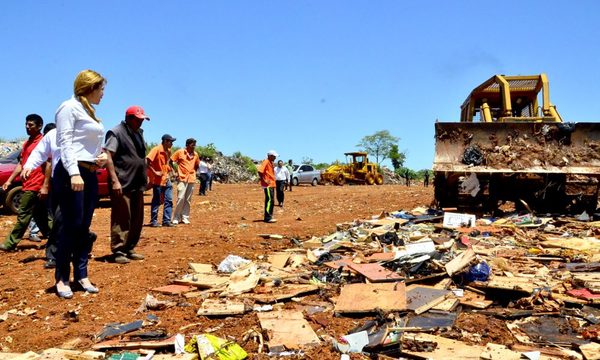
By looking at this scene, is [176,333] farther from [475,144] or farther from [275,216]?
[275,216]

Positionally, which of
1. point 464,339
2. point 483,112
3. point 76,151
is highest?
point 483,112

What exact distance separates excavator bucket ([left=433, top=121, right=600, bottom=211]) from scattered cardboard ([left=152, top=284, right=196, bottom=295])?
6476mm

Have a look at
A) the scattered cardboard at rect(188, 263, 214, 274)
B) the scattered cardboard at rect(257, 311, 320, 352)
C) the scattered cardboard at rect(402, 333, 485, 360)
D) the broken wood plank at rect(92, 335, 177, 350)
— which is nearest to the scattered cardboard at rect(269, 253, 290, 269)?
the scattered cardboard at rect(188, 263, 214, 274)

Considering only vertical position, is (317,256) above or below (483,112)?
below

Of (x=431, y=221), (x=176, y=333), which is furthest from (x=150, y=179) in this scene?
(x=176, y=333)

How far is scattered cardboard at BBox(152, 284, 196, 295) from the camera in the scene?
15.4ft

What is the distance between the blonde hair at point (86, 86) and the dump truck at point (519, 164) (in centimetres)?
726

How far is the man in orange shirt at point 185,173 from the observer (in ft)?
32.5

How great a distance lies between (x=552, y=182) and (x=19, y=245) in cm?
915

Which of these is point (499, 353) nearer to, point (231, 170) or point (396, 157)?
point (231, 170)

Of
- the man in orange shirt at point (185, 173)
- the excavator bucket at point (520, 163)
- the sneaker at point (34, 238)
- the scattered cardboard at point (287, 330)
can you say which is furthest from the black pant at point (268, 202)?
the scattered cardboard at point (287, 330)

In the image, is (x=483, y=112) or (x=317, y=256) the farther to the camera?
(x=483, y=112)

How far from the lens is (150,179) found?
9.33 metres

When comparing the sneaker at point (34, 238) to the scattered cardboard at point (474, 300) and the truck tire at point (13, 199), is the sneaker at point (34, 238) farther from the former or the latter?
the scattered cardboard at point (474, 300)
